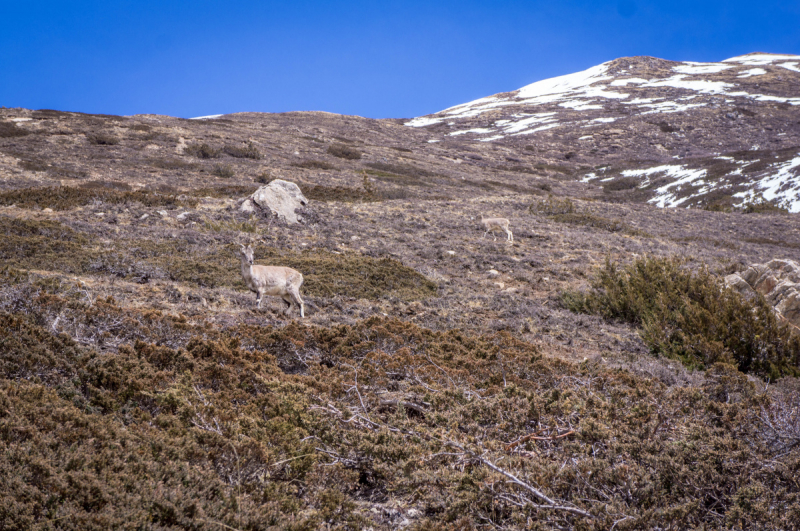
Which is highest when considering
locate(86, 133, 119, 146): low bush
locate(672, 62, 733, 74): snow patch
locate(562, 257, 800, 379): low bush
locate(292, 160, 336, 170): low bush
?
locate(672, 62, 733, 74): snow patch

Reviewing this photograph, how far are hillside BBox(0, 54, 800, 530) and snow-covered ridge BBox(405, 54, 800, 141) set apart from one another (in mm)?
60330

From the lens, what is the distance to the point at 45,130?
A: 98.0 feet

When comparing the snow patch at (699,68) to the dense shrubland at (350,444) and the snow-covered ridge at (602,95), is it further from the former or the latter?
the dense shrubland at (350,444)

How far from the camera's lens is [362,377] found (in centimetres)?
542

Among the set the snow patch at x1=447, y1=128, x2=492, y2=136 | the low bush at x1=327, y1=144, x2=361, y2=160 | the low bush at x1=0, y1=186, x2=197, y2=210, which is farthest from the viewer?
the snow patch at x1=447, y1=128, x2=492, y2=136

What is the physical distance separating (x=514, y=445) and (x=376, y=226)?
50.0ft

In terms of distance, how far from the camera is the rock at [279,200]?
17427mm

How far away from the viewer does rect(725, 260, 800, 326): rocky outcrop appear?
9328 mm

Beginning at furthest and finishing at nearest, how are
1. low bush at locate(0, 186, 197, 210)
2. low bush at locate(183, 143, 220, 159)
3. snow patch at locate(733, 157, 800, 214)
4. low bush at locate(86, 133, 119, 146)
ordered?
snow patch at locate(733, 157, 800, 214), low bush at locate(183, 143, 220, 159), low bush at locate(86, 133, 119, 146), low bush at locate(0, 186, 197, 210)

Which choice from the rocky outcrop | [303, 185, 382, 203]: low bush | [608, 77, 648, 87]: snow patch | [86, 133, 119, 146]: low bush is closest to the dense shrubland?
the rocky outcrop

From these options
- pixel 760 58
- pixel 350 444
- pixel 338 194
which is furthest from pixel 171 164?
pixel 760 58

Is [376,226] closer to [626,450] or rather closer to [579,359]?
[579,359]

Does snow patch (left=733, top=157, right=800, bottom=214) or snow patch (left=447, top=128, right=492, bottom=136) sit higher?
snow patch (left=447, top=128, right=492, bottom=136)

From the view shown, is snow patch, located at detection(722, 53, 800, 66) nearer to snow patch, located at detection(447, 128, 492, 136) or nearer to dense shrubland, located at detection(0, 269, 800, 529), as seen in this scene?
snow patch, located at detection(447, 128, 492, 136)
